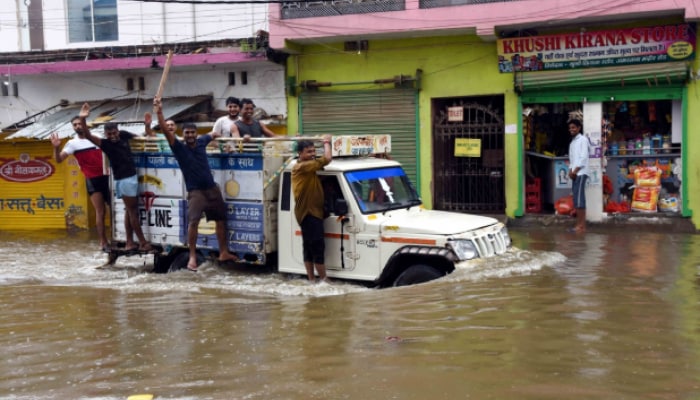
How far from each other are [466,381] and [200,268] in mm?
5575

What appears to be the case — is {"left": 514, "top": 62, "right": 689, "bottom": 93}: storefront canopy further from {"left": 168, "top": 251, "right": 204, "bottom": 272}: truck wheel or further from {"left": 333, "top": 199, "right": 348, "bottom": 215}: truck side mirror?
{"left": 168, "top": 251, "right": 204, "bottom": 272}: truck wheel

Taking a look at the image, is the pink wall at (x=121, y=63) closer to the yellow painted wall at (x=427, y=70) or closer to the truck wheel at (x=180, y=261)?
the yellow painted wall at (x=427, y=70)

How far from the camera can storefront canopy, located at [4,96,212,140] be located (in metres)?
17.5

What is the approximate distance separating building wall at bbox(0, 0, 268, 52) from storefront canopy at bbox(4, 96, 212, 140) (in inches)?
53.7

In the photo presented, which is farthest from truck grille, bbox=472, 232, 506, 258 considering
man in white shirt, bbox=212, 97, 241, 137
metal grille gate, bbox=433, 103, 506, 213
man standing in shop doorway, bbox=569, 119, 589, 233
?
metal grille gate, bbox=433, 103, 506, 213

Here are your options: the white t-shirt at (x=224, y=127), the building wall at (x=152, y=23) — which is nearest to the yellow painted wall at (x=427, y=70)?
the building wall at (x=152, y=23)

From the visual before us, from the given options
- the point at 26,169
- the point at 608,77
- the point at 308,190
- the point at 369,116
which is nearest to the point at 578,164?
the point at 608,77

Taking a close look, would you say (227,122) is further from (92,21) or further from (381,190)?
(92,21)

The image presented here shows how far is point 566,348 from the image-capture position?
5988 millimetres

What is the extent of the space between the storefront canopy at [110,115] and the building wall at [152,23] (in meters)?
1.36

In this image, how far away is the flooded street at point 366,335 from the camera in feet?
17.5

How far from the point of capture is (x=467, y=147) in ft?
53.8

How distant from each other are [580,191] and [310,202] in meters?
6.61

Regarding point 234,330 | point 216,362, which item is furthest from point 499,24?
point 216,362
